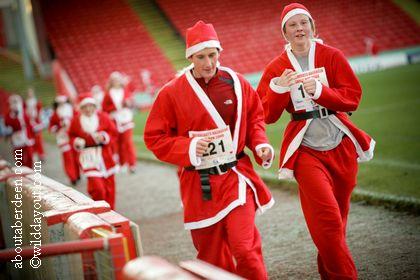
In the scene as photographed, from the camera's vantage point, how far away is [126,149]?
14.2 m

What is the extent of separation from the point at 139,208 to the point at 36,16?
81.2ft

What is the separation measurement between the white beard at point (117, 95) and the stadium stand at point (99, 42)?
659 inches

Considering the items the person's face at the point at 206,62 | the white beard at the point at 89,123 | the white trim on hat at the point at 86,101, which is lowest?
the white beard at the point at 89,123

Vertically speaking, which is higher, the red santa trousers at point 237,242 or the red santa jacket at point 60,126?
the red santa trousers at point 237,242

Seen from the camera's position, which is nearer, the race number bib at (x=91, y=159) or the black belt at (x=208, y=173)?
the black belt at (x=208, y=173)

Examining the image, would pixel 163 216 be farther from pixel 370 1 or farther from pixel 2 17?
pixel 2 17

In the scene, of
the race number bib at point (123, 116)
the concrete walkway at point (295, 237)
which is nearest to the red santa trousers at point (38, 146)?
the race number bib at point (123, 116)

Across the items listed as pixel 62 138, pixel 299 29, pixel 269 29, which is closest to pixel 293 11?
pixel 299 29

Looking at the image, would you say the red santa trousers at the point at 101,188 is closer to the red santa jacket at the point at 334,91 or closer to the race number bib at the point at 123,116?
the red santa jacket at the point at 334,91

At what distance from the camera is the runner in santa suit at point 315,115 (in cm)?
491

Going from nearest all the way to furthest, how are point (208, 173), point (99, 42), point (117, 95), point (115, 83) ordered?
point (208, 173), point (115, 83), point (117, 95), point (99, 42)

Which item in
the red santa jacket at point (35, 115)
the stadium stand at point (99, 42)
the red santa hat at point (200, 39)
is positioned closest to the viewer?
the red santa hat at point (200, 39)

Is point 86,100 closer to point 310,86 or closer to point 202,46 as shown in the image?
point 202,46

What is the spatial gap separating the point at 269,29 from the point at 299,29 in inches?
941
